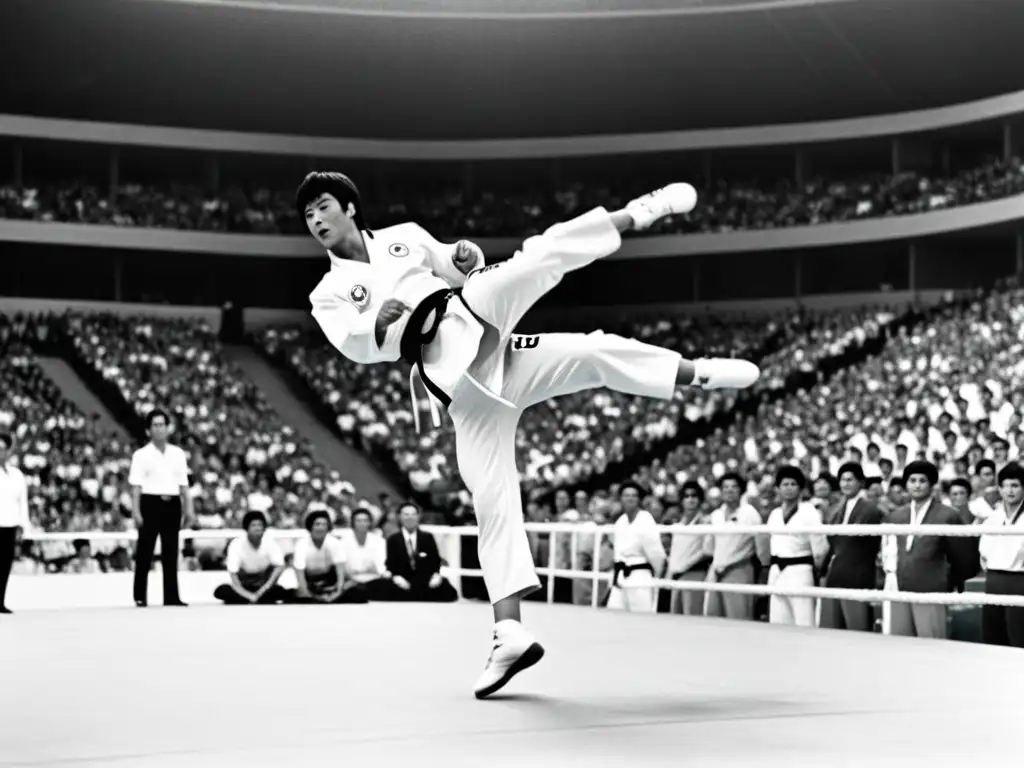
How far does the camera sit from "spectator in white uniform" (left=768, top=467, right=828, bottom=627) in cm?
936

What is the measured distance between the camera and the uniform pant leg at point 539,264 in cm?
476

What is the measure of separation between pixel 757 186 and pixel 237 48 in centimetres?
1102

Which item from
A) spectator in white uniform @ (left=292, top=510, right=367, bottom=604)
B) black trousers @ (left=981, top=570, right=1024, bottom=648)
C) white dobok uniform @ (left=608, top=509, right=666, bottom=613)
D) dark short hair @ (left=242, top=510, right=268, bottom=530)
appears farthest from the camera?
spectator in white uniform @ (left=292, top=510, right=367, bottom=604)

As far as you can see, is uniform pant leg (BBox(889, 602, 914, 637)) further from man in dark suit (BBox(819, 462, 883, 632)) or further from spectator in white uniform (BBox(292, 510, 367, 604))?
spectator in white uniform (BBox(292, 510, 367, 604))

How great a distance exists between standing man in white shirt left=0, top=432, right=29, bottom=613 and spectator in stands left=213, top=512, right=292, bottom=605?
6.12 feet

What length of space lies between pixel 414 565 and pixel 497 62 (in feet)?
60.3

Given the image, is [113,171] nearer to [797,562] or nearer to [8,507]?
[8,507]

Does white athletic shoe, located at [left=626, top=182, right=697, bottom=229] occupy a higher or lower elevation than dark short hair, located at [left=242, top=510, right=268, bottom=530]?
higher

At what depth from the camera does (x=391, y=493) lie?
2358 cm

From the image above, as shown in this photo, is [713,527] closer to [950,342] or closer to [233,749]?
[233,749]

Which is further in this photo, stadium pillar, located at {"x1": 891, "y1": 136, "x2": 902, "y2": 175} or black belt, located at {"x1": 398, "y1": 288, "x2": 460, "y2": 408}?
stadium pillar, located at {"x1": 891, "y1": 136, "x2": 902, "y2": 175}

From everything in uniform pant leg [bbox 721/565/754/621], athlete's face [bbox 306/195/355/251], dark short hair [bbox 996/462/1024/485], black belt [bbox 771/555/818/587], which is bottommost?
uniform pant leg [bbox 721/565/754/621]

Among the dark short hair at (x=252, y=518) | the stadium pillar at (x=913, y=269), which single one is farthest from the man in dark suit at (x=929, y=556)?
the stadium pillar at (x=913, y=269)

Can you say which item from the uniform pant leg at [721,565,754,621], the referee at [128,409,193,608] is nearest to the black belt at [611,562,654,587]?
the uniform pant leg at [721,565,754,621]
